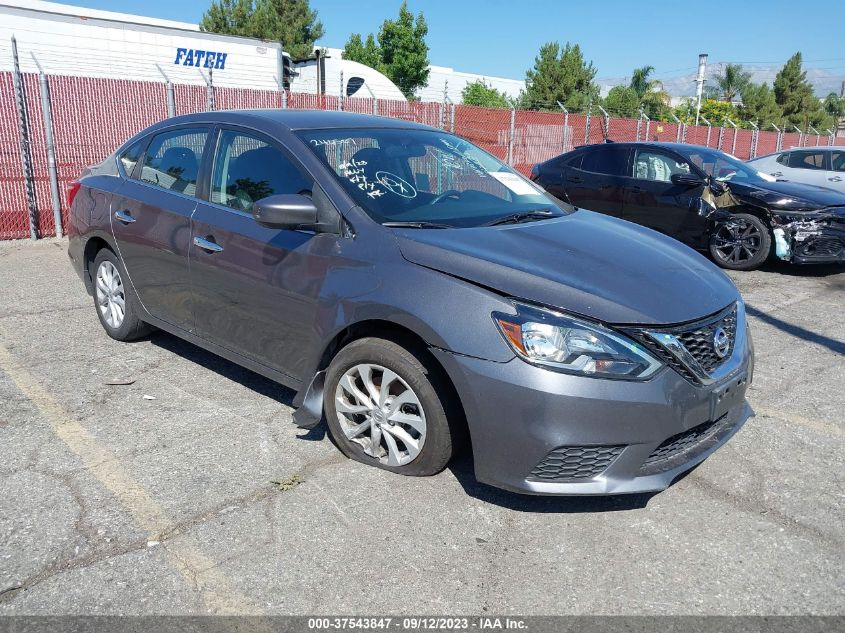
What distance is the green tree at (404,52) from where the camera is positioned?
149 feet

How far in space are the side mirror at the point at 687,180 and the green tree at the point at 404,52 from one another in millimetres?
37794

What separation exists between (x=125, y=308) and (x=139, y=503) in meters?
2.20

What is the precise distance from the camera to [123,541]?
2.79 m

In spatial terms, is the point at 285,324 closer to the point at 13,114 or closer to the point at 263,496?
the point at 263,496

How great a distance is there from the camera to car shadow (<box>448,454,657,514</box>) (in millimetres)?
3117

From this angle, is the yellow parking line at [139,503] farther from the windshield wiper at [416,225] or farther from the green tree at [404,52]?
the green tree at [404,52]

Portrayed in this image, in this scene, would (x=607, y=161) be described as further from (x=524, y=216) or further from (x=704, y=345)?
(x=704, y=345)

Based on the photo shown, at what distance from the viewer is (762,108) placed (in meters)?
53.2

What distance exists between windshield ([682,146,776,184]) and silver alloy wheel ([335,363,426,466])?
699cm

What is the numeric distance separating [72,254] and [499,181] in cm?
334

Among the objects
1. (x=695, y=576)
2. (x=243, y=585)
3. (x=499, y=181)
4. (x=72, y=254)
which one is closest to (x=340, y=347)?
(x=243, y=585)

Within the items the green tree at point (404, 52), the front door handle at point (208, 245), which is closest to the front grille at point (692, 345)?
the front door handle at point (208, 245)

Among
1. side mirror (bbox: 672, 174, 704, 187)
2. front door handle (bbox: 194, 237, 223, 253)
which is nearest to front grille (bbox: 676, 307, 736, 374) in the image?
front door handle (bbox: 194, 237, 223, 253)

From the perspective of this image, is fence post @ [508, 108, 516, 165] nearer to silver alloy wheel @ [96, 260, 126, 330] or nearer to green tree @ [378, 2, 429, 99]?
silver alloy wheel @ [96, 260, 126, 330]
